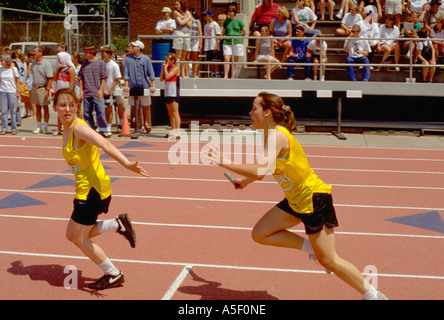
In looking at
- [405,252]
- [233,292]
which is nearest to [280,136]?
[233,292]

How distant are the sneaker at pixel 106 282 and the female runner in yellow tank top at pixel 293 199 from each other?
1.37 meters

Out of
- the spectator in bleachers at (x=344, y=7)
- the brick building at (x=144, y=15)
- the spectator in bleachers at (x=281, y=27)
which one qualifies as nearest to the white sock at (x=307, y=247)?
the spectator in bleachers at (x=281, y=27)

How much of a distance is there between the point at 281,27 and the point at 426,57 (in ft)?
13.5

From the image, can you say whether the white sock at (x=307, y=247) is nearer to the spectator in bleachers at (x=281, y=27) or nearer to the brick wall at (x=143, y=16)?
the spectator in bleachers at (x=281, y=27)

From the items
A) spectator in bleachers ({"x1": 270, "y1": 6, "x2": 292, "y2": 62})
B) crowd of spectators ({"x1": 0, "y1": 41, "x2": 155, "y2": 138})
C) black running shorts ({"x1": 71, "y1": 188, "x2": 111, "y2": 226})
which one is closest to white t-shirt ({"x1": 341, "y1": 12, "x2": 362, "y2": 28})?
spectator in bleachers ({"x1": 270, "y1": 6, "x2": 292, "y2": 62})

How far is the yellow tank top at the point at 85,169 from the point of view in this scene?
17.1ft

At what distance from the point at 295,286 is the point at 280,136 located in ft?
5.09

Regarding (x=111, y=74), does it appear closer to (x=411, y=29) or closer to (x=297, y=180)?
(x=411, y=29)

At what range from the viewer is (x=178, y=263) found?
604cm

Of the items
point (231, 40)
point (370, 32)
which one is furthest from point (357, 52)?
point (231, 40)

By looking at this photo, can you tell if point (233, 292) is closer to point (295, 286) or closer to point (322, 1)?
point (295, 286)

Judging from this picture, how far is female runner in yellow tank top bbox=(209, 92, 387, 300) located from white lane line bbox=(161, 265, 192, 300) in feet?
3.17

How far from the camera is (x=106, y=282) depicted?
5.32 m

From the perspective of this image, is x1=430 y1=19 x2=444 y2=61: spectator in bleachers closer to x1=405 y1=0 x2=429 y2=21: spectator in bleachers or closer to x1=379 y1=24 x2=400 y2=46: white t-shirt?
x1=379 y1=24 x2=400 y2=46: white t-shirt
